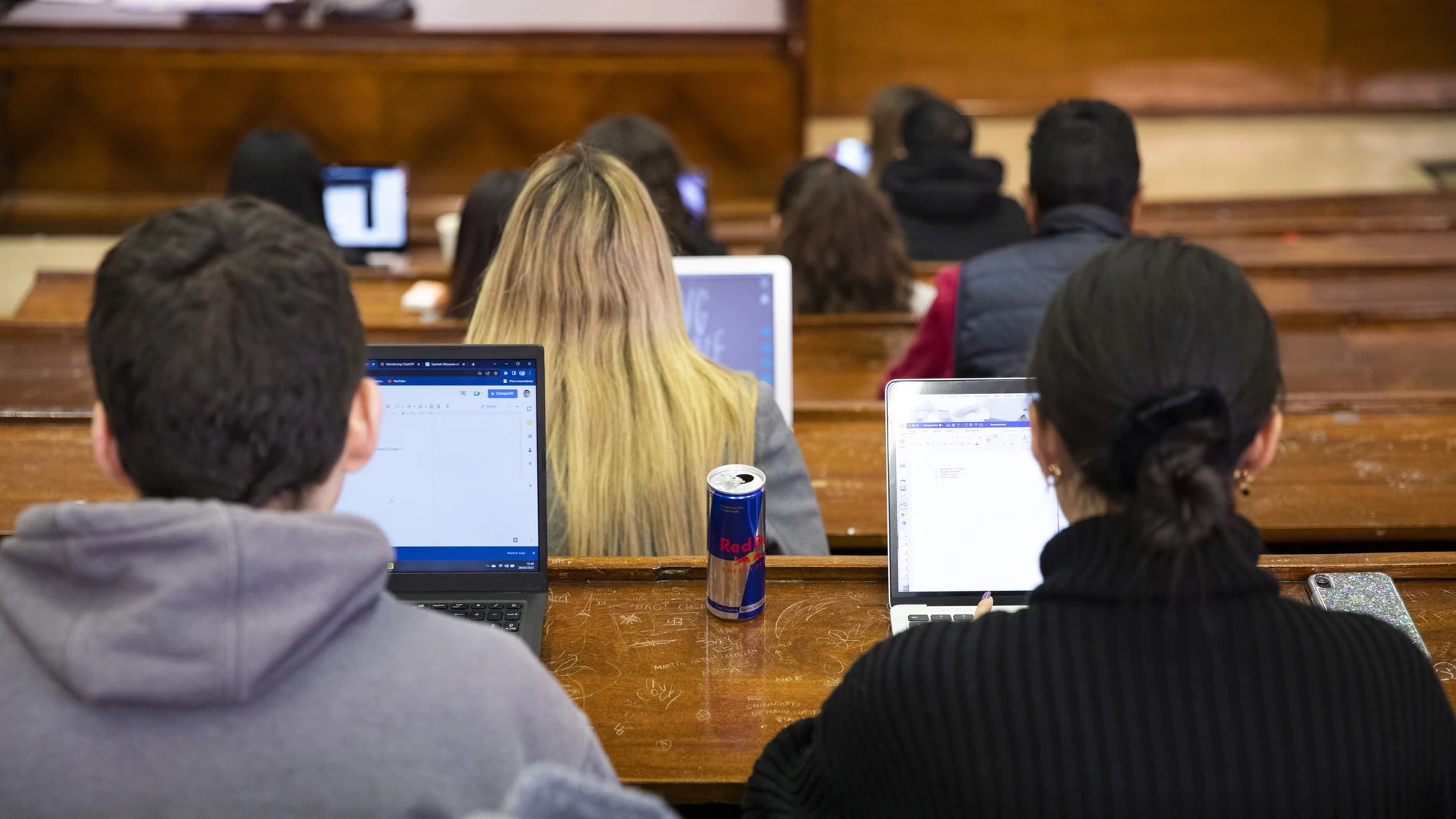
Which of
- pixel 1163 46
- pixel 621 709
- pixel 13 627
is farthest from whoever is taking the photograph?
pixel 1163 46

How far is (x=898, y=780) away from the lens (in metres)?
1.15

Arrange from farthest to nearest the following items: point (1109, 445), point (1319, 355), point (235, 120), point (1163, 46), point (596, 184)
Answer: point (1163, 46) → point (235, 120) → point (1319, 355) → point (596, 184) → point (1109, 445)

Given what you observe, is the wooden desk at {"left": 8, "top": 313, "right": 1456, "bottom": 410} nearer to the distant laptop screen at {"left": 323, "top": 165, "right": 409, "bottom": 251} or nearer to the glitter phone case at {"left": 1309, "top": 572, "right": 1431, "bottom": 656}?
the glitter phone case at {"left": 1309, "top": 572, "right": 1431, "bottom": 656}

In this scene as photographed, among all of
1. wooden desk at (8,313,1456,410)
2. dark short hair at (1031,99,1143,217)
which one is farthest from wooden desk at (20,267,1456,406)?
dark short hair at (1031,99,1143,217)

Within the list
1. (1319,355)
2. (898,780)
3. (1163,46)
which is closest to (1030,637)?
(898,780)

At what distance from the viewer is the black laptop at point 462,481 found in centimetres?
160

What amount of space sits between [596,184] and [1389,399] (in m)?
1.59

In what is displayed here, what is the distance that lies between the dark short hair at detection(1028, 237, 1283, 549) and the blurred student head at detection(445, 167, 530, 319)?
1972mm

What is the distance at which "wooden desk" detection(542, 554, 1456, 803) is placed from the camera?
1422 millimetres

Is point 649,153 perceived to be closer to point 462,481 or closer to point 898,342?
point 898,342

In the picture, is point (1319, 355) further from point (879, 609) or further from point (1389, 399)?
point (879, 609)

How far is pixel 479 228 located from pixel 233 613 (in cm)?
217

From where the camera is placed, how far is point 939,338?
2756mm

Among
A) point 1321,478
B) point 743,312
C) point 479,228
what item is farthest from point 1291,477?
point 479,228
